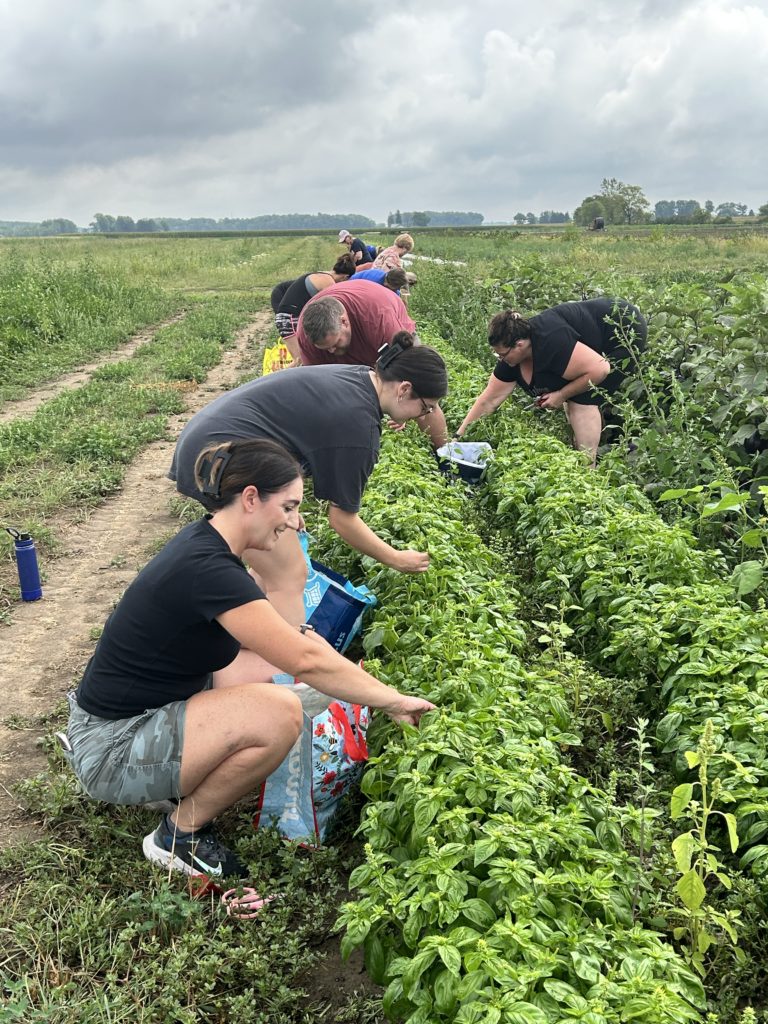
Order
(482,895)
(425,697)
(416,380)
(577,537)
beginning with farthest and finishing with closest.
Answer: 1. (577,537)
2. (416,380)
3. (425,697)
4. (482,895)

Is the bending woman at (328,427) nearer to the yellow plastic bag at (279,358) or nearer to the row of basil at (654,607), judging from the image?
the row of basil at (654,607)

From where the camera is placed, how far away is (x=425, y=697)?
281 cm

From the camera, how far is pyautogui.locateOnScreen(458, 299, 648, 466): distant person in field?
586 centimetres

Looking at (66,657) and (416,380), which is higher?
(416,380)

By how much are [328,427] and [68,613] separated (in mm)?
2397

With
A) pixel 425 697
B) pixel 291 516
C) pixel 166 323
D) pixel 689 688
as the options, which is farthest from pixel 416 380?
pixel 166 323

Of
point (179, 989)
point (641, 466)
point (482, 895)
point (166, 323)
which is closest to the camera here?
point (482, 895)

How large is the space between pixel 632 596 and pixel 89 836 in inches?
92.2

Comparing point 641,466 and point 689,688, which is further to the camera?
point 641,466

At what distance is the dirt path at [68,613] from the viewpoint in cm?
356

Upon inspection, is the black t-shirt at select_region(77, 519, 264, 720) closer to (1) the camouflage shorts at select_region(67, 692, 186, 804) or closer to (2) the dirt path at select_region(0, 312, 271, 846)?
(1) the camouflage shorts at select_region(67, 692, 186, 804)

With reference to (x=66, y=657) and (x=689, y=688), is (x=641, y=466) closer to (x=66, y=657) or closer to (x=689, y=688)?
(x=689, y=688)

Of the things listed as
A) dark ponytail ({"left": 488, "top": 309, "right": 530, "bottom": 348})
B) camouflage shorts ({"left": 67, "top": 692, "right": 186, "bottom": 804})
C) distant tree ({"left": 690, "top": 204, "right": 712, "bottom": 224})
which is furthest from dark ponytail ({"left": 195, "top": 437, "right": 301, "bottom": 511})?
distant tree ({"left": 690, "top": 204, "right": 712, "bottom": 224})

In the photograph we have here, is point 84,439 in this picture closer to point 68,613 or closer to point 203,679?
point 68,613
